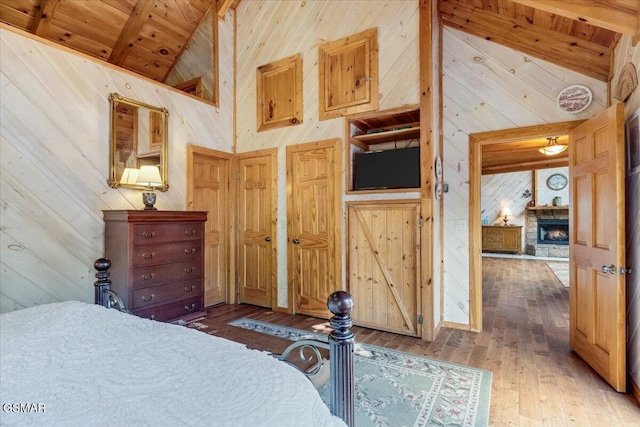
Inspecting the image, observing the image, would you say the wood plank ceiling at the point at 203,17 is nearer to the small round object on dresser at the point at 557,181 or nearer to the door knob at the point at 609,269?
the door knob at the point at 609,269

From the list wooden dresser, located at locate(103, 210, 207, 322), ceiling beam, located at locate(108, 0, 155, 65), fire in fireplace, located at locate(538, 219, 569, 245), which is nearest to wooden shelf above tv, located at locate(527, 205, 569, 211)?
fire in fireplace, located at locate(538, 219, 569, 245)

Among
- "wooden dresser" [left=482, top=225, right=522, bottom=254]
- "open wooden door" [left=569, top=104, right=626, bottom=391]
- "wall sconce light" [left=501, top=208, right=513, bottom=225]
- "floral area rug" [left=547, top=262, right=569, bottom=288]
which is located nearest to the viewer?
"open wooden door" [left=569, top=104, right=626, bottom=391]

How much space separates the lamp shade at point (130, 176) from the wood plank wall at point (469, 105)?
3.53 m

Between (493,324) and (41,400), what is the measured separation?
4.05 meters

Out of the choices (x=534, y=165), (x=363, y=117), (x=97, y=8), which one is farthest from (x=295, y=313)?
(x=534, y=165)

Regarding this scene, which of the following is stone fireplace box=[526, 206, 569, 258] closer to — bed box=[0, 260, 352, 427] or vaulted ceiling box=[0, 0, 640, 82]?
vaulted ceiling box=[0, 0, 640, 82]

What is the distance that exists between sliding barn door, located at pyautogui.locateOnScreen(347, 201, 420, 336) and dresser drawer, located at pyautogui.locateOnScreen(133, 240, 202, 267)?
1.77m

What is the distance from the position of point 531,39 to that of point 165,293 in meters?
4.51

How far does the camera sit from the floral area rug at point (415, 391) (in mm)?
1949

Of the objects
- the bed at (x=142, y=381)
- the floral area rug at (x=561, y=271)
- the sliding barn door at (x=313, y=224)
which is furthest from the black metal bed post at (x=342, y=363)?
the floral area rug at (x=561, y=271)

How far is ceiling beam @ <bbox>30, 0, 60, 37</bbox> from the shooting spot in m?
3.35

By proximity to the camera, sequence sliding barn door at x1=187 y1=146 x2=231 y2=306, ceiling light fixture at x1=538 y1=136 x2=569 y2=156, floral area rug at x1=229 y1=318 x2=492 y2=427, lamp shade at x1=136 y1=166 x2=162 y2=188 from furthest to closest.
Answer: ceiling light fixture at x1=538 y1=136 x2=569 y2=156, sliding barn door at x1=187 y1=146 x2=231 y2=306, lamp shade at x1=136 y1=166 x2=162 y2=188, floral area rug at x1=229 y1=318 x2=492 y2=427

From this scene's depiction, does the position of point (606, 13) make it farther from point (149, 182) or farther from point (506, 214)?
point (506, 214)

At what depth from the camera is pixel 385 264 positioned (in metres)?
3.51
